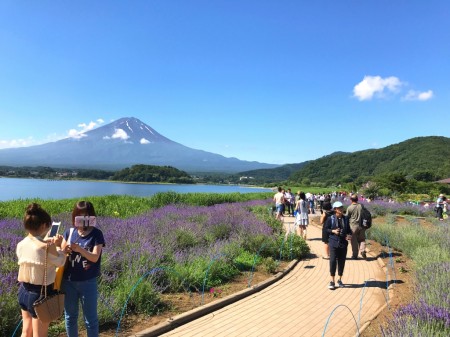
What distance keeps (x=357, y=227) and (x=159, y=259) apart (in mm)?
6050

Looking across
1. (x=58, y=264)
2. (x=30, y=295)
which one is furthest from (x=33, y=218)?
(x=30, y=295)

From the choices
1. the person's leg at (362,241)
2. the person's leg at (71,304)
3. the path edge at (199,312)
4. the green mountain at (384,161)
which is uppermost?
the green mountain at (384,161)

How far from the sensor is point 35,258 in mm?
3361

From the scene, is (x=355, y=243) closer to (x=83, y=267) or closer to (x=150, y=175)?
(x=83, y=267)

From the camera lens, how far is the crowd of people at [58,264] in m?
3.38

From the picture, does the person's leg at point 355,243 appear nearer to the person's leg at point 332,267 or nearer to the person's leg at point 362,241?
the person's leg at point 362,241

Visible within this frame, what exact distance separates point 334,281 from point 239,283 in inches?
84.0

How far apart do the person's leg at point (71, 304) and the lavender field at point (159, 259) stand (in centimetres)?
96

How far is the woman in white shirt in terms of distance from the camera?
336 cm

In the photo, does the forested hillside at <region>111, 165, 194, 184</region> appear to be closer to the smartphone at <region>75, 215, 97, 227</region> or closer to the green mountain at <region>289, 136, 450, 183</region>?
the green mountain at <region>289, 136, 450, 183</region>

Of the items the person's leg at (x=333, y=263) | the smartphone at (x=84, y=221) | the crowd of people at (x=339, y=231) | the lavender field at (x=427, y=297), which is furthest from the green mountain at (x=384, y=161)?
the smartphone at (x=84, y=221)

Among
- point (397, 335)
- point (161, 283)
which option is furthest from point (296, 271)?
point (397, 335)

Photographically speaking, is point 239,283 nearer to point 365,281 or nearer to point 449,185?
point 365,281

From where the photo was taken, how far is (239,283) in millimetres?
7523
